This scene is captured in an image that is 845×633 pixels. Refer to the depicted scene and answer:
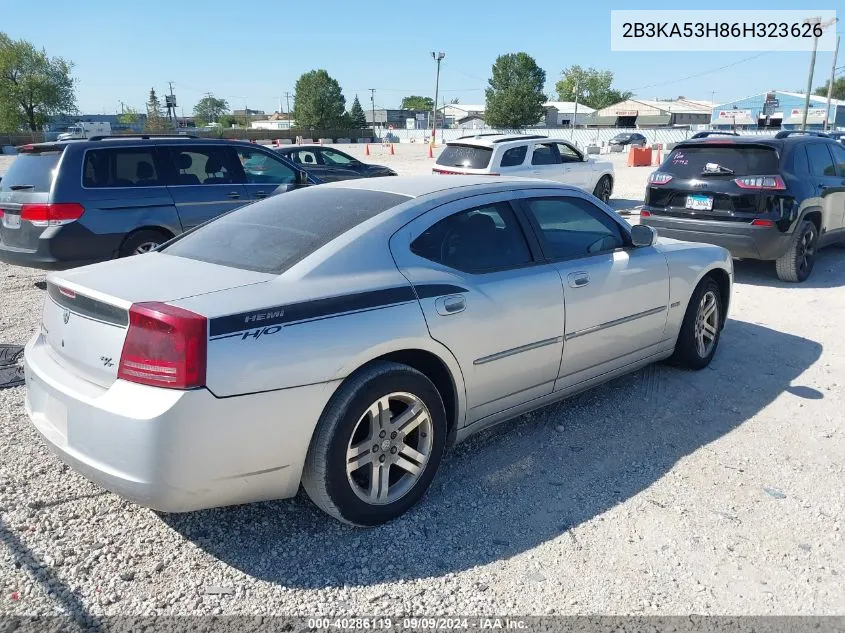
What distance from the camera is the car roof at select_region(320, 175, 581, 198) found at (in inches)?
141

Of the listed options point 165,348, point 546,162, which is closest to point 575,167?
point 546,162

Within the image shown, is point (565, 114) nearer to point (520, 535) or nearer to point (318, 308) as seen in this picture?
point (520, 535)

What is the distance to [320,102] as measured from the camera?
112875 millimetres

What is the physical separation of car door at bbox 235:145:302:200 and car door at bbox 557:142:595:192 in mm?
6480

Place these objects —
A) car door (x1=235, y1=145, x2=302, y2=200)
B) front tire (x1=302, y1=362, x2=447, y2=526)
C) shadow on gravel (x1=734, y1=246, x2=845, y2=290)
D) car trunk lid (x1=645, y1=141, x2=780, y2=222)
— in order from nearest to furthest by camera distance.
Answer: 1. front tire (x1=302, y1=362, x2=447, y2=526)
2. car trunk lid (x1=645, y1=141, x2=780, y2=222)
3. shadow on gravel (x1=734, y1=246, x2=845, y2=290)
4. car door (x1=235, y1=145, x2=302, y2=200)

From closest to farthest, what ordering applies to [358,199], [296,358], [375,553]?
[296,358] → [375,553] → [358,199]

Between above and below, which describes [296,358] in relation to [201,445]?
above

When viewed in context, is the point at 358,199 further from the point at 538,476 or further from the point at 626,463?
the point at 626,463

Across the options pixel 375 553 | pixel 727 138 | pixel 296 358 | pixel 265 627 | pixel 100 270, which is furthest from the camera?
pixel 727 138

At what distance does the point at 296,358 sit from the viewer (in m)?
2.60

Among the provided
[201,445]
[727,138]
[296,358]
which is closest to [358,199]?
[296,358]

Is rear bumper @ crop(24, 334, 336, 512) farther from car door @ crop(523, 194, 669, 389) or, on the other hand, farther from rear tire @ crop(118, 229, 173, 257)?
rear tire @ crop(118, 229, 173, 257)

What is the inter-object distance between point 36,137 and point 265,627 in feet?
229

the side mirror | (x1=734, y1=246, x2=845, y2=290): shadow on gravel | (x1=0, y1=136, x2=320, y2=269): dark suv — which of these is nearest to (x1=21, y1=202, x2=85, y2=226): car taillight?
(x1=0, y1=136, x2=320, y2=269): dark suv
